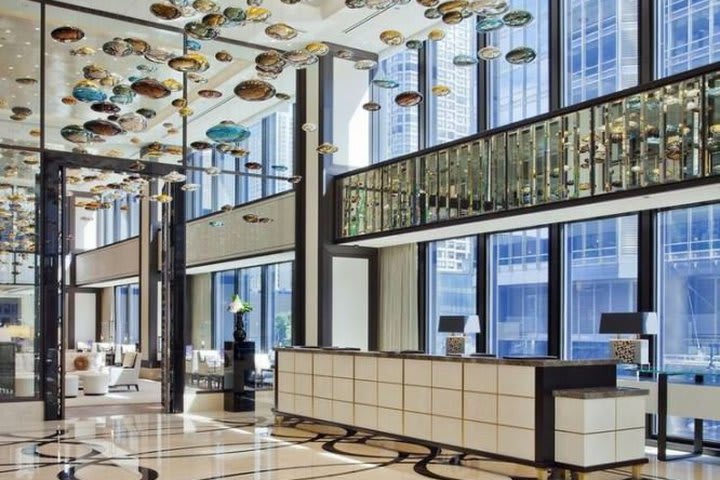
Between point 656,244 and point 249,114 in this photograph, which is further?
point 249,114

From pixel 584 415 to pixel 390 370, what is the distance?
105 inches

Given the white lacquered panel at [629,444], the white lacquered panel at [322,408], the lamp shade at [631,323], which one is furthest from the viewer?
the white lacquered panel at [322,408]

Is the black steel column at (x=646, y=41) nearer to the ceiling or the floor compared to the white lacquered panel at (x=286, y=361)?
nearer to the ceiling

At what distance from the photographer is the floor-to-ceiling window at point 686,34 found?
955cm

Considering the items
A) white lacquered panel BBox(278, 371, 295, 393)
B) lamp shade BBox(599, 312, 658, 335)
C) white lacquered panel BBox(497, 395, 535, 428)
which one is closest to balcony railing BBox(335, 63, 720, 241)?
lamp shade BBox(599, 312, 658, 335)

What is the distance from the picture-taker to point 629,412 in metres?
7.70

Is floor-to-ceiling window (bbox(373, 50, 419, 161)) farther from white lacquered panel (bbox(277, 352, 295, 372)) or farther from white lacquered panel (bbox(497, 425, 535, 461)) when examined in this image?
white lacquered panel (bbox(497, 425, 535, 461))

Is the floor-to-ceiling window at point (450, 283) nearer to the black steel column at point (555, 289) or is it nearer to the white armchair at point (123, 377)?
the black steel column at point (555, 289)

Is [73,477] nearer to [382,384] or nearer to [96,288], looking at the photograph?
[382,384]

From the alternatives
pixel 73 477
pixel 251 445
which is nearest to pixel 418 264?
pixel 251 445

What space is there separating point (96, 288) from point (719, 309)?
68.7 feet

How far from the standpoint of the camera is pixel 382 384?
378 inches

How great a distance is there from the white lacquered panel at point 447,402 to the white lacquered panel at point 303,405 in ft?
8.58

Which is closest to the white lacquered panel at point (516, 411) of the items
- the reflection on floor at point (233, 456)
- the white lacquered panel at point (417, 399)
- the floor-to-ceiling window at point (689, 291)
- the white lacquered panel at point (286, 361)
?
the reflection on floor at point (233, 456)
